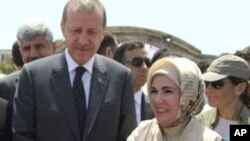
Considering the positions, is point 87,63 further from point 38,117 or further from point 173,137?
point 173,137

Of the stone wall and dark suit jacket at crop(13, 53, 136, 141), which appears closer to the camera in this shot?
dark suit jacket at crop(13, 53, 136, 141)

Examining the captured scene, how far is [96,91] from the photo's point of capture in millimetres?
4297

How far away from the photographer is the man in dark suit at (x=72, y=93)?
4.21 metres

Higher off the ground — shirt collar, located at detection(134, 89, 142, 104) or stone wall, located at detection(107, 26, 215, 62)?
shirt collar, located at detection(134, 89, 142, 104)

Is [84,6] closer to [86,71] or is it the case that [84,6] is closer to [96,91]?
[86,71]

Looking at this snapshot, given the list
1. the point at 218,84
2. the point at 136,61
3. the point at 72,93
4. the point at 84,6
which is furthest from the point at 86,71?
the point at 136,61

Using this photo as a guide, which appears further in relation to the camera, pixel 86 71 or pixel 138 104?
pixel 138 104

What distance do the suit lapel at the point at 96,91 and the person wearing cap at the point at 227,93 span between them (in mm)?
1431

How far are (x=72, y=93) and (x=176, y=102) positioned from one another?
74 cm

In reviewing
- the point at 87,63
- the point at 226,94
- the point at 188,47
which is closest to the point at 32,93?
the point at 87,63

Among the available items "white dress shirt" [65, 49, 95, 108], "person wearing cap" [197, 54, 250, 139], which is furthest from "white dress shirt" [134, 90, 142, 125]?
"white dress shirt" [65, 49, 95, 108]

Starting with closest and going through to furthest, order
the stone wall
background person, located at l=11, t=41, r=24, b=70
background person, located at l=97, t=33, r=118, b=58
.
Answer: background person, located at l=11, t=41, r=24, b=70 → background person, located at l=97, t=33, r=118, b=58 → the stone wall

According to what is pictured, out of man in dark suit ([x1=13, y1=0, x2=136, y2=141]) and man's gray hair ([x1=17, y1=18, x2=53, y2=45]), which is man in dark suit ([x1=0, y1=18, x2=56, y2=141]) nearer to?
man's gray hair ([x1=17, y1=18, x2=53, y2=45])

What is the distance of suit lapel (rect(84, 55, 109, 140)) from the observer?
423 centimetres
